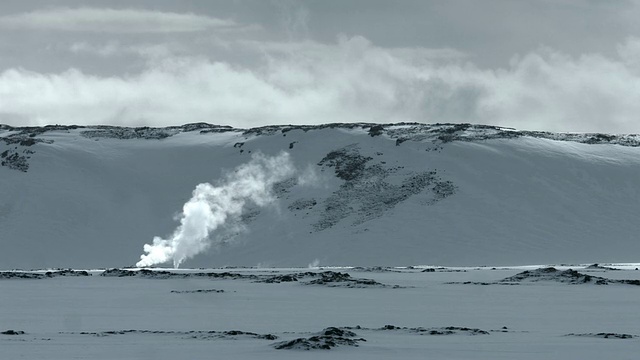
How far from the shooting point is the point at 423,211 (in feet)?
299

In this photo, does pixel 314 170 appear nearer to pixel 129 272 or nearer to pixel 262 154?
pixel 262 154

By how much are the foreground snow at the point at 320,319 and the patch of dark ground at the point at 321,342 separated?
5cm

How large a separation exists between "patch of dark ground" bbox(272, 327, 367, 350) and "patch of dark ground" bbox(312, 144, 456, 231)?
65.6 m

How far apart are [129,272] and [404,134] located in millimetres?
59330

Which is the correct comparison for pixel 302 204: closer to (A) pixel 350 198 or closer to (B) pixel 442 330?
(A) pixel 350 198

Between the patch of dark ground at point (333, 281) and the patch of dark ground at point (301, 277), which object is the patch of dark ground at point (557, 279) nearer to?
the patch of dark ground at point (333, 281)

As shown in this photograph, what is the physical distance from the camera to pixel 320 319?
30172 millimetres

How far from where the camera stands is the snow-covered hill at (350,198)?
277 feet

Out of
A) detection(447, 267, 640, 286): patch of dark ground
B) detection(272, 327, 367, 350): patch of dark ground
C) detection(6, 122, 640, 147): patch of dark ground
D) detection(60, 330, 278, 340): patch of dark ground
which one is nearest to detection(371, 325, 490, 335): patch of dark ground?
detection(272, 327, 367, 350): patch of dark ground

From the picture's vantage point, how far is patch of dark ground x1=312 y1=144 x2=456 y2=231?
9200 centimetres

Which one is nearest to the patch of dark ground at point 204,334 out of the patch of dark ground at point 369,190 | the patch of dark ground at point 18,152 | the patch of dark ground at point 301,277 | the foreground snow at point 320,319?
the foreground snow at point 320,319

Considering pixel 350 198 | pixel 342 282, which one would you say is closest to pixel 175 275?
pixel 342 282

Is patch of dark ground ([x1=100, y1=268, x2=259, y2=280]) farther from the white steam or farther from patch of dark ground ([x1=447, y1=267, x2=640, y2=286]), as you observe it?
the white steam

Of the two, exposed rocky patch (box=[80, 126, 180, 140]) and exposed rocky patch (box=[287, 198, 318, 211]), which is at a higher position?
exposed rocky patch (box=[80, 126, 180, 140])
